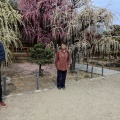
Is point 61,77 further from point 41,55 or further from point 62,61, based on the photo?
point 41,55

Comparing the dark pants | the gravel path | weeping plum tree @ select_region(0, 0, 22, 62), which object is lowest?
the gravel path

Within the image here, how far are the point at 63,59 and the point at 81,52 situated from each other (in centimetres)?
388

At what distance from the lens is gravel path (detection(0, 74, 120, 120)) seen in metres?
4.93

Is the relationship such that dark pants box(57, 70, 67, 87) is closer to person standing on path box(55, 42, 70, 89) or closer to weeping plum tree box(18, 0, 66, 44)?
person standing on path box(55, 42, 70, 89)

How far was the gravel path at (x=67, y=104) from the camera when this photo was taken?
4926 millimetres

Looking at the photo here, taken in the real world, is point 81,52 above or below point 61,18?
below

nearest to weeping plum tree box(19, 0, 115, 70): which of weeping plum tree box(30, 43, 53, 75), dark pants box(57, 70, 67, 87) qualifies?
weeping plum tree box(30, 43, 53, 75)

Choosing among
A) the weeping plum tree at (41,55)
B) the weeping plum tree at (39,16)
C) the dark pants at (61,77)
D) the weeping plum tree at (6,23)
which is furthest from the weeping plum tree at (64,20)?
the dark pants at (61,77)

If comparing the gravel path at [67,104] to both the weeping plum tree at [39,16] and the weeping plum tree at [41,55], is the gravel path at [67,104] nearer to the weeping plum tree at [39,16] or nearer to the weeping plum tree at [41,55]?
the weeping plum tree at [41,55]

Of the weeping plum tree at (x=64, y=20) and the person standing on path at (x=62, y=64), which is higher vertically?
the weeping plum tree at (x=64, y=20)

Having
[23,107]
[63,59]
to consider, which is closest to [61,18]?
[63,59]

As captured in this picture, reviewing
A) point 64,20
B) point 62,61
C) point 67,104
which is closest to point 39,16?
point 64,20

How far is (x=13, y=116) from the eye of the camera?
485cm

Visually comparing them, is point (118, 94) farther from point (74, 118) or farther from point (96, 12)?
point (96, 12)
